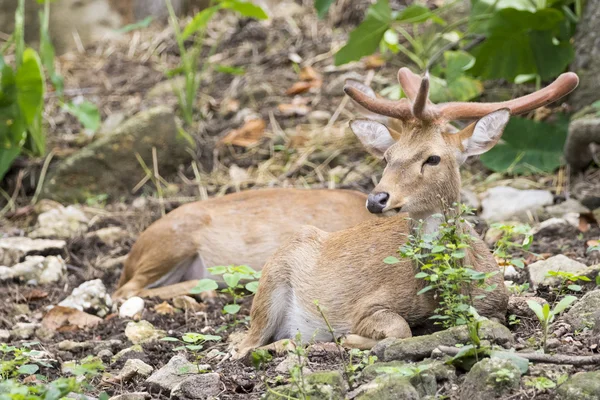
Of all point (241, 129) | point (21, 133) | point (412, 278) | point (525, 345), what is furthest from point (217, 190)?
point (525, 345)

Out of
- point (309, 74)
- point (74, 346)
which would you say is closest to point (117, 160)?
point (309, 74)

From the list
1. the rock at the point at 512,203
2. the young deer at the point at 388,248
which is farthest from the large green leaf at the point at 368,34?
the young deer at the point at 388,248

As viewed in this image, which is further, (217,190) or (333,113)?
(333,113)

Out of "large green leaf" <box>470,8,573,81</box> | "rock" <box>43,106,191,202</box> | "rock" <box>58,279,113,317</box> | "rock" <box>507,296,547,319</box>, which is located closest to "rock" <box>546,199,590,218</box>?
"large green leaf" <box>470,8,573,81</box>

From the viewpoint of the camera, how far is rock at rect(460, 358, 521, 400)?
337cm

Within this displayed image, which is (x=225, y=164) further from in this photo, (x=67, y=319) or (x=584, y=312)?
(x=584, y=312)

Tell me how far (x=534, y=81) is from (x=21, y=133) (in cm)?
458

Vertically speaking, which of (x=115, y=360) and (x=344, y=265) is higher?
(x=344, y=265)

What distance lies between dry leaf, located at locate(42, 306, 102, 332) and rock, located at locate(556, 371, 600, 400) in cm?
336

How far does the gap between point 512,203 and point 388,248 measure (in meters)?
2.48

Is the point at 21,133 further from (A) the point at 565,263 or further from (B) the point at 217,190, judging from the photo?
(A) the point at 565,263

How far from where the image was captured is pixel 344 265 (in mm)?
4922

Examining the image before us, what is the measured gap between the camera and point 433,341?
3.86 meters

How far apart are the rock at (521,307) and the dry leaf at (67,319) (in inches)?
103
